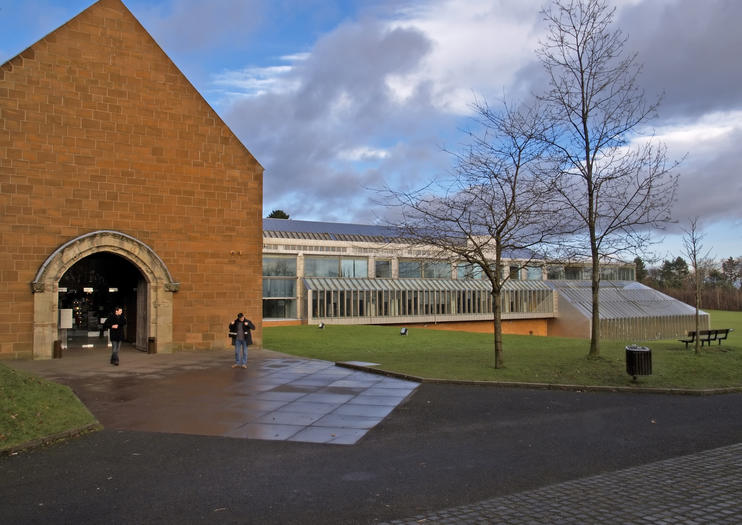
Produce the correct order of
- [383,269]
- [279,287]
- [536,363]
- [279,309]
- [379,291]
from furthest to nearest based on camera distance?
[383,269], [379,291], [279,287], [279,309], [536,363]

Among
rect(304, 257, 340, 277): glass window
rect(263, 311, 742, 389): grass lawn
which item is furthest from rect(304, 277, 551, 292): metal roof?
rect(263, 311, 742, 389): grass lawn

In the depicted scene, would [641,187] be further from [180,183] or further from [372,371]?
[180,183]

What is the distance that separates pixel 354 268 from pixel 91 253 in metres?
31.4

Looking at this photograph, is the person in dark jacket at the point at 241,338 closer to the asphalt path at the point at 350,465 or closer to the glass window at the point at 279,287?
the asphalt path at the point at 350,465

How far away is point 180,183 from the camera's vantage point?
21547 mm

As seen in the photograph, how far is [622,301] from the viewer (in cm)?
5569

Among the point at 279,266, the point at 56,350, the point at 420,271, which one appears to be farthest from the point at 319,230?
the point at 56,350

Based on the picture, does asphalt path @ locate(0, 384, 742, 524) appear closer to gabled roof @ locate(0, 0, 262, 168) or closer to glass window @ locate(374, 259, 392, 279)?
gabled roof @ locate(0, 0, 262, 168)

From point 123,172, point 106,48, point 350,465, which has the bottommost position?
point 350,465

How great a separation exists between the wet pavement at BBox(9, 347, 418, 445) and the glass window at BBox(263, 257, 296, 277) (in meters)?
25.8

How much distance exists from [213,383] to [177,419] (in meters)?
4.02

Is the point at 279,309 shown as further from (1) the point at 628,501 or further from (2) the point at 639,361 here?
(1) the point at 628,501

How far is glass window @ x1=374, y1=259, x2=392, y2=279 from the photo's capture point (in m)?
52.0

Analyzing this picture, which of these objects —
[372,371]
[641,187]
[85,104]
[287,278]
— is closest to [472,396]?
[372,371]
